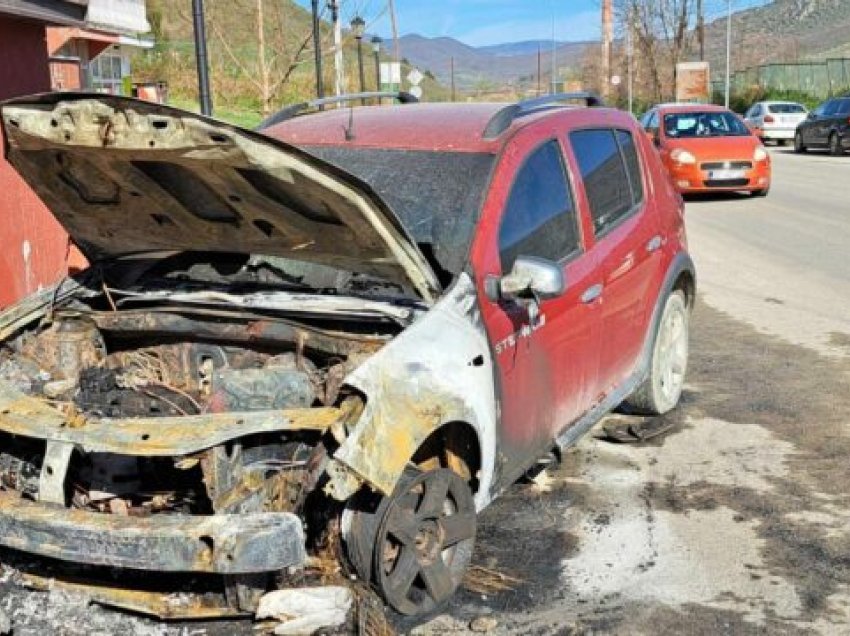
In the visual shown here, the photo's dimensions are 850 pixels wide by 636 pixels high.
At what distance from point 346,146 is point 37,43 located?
17.4 ft

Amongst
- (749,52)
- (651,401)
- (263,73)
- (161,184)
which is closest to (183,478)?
(161,184)

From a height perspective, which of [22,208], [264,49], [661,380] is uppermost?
[264,49]

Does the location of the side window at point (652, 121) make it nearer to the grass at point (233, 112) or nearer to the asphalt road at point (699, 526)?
the asphalt road at point (699, 526)

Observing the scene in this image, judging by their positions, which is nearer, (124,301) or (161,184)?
(161,184)

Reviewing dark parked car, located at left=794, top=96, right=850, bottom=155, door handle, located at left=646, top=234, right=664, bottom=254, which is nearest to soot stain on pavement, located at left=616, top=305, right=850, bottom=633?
door handle, located at left=646, top=234, right=664, bottom=254

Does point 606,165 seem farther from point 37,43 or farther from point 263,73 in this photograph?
point 263,73

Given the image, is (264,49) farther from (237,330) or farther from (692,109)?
(237,330)

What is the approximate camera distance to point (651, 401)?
621 centimetres

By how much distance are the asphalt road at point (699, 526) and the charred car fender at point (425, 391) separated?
1.79 ft

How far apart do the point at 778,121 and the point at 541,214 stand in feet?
110

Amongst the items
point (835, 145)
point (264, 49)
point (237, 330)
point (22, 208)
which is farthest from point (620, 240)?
point (835, 145)

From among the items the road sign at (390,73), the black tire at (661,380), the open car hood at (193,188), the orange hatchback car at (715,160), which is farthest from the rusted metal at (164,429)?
the road sign at (390,73)

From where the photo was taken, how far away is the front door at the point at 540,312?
166 inches

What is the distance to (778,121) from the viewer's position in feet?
117
